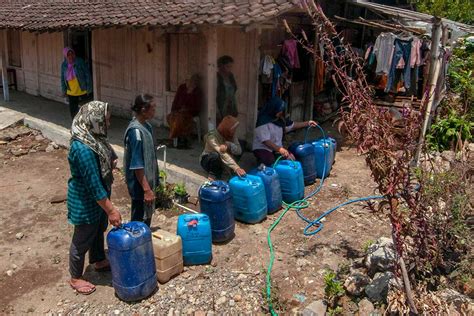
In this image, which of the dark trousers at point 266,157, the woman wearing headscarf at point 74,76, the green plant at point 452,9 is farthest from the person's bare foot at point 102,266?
the green plant at point 452,9

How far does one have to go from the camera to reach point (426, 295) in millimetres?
3852

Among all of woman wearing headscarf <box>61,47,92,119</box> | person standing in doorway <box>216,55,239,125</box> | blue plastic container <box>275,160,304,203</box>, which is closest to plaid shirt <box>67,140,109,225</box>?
blue plastic container <box>275,160,304,203</box>

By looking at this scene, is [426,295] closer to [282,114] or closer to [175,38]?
[282,114]

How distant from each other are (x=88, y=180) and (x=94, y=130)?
18.2 inches

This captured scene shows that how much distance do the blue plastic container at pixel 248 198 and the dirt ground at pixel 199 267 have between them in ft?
0.51

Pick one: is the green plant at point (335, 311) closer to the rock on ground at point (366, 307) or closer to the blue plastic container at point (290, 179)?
the rock on ground at point (366, 307)

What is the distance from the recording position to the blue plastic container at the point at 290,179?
6.40 metres

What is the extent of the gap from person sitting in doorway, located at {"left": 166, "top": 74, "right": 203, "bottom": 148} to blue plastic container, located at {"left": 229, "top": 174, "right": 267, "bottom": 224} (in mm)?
2811

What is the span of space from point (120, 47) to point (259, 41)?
13.2 ft

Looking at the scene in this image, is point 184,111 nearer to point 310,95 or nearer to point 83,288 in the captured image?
point 310,95

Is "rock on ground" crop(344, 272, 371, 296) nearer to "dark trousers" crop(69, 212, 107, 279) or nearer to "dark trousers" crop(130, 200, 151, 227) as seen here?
"dark trousers" crop(130, 200, 151, 227)

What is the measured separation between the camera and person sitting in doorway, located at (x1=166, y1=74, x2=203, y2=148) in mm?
8266

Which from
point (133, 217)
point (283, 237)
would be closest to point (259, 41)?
point (283, 237)

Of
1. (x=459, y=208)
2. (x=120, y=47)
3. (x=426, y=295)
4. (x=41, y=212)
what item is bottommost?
(x=41, y=212)
